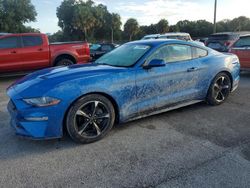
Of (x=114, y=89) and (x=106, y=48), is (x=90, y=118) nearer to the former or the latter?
(x=114, y=89)

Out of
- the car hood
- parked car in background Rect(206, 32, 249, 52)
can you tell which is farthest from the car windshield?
parked car in background Rect(206, 32, 249, 52)

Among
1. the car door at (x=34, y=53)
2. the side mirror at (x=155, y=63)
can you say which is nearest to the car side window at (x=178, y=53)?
the side mirror at (x=155, y=63)

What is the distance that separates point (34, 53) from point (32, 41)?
1.56 ft

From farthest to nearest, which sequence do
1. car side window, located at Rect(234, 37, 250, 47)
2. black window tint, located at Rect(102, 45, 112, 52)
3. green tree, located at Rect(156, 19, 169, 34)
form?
green tree, located at Rect(156, 19, 169, 34), black window tint, located at Rect(102, 45, 112, 52), car side window, located at Rect(234, 37, 250, 47)

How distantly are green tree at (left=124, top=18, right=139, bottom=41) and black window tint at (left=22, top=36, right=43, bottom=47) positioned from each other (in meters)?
49.1

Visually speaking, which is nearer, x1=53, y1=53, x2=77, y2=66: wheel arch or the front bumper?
the front bumper

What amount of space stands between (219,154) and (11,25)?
42.9m

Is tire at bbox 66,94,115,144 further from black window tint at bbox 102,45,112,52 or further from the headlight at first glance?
black window tint at bbox 102,45,112,52

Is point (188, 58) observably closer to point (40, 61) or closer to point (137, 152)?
point (137, 152)

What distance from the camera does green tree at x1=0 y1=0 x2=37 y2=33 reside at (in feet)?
129

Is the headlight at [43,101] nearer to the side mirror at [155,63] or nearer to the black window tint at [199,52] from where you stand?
the side mirror at [155,63]

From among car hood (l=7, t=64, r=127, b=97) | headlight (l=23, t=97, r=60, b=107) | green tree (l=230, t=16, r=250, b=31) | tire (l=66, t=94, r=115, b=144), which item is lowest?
tire (l=66, t=94, r=115, b=144)

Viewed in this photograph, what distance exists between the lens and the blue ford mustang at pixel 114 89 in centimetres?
343

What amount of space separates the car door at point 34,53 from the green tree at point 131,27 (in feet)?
161
